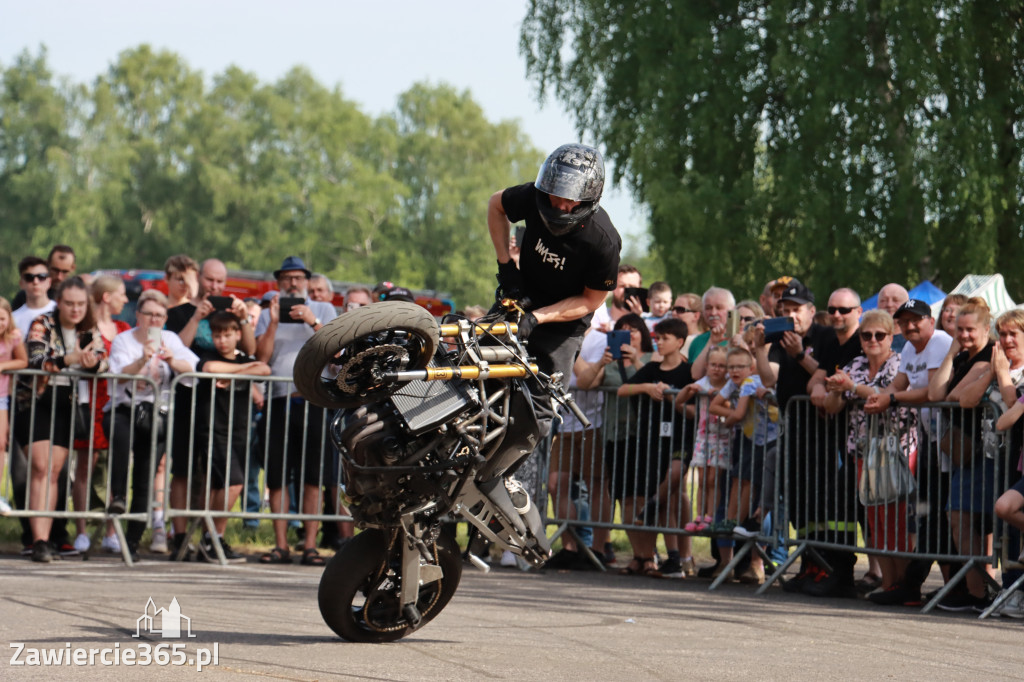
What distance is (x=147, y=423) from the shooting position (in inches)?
429

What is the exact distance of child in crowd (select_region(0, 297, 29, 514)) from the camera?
1048 centimetres

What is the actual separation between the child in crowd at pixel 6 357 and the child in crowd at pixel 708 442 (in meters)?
5.19

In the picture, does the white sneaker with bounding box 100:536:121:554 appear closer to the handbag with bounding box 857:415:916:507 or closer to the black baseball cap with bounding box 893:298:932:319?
the handbag with bounding box 857:415:916:507

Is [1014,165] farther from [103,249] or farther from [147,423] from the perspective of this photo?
[103,249]

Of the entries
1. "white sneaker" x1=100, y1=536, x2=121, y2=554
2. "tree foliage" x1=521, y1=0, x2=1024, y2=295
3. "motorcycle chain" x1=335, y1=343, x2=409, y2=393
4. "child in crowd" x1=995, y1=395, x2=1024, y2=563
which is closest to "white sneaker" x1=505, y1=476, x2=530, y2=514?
"motorcycle chain" x1=335, y1=343, x2=409, y2=393

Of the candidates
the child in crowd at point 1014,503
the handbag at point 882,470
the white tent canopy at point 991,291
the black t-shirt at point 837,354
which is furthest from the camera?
the white tent canopy at point 991,291

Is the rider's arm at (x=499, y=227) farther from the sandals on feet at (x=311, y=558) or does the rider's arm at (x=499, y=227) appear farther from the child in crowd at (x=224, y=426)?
the sandals on feet at (x=311, y=558)

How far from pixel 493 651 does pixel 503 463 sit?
36.0 inches

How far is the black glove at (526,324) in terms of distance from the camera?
6.42 m

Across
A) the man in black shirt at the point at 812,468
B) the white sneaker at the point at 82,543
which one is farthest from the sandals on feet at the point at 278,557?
the man in black shirt at the point at 812,468

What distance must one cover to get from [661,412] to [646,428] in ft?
0.90

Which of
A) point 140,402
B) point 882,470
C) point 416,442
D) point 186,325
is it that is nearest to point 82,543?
point 140,402

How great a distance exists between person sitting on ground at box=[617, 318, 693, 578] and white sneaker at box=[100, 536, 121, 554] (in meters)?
4.17

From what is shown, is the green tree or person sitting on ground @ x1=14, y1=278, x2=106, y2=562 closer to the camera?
person sitting on ground @ x1=14, y1=278, x2=106, y2=562
